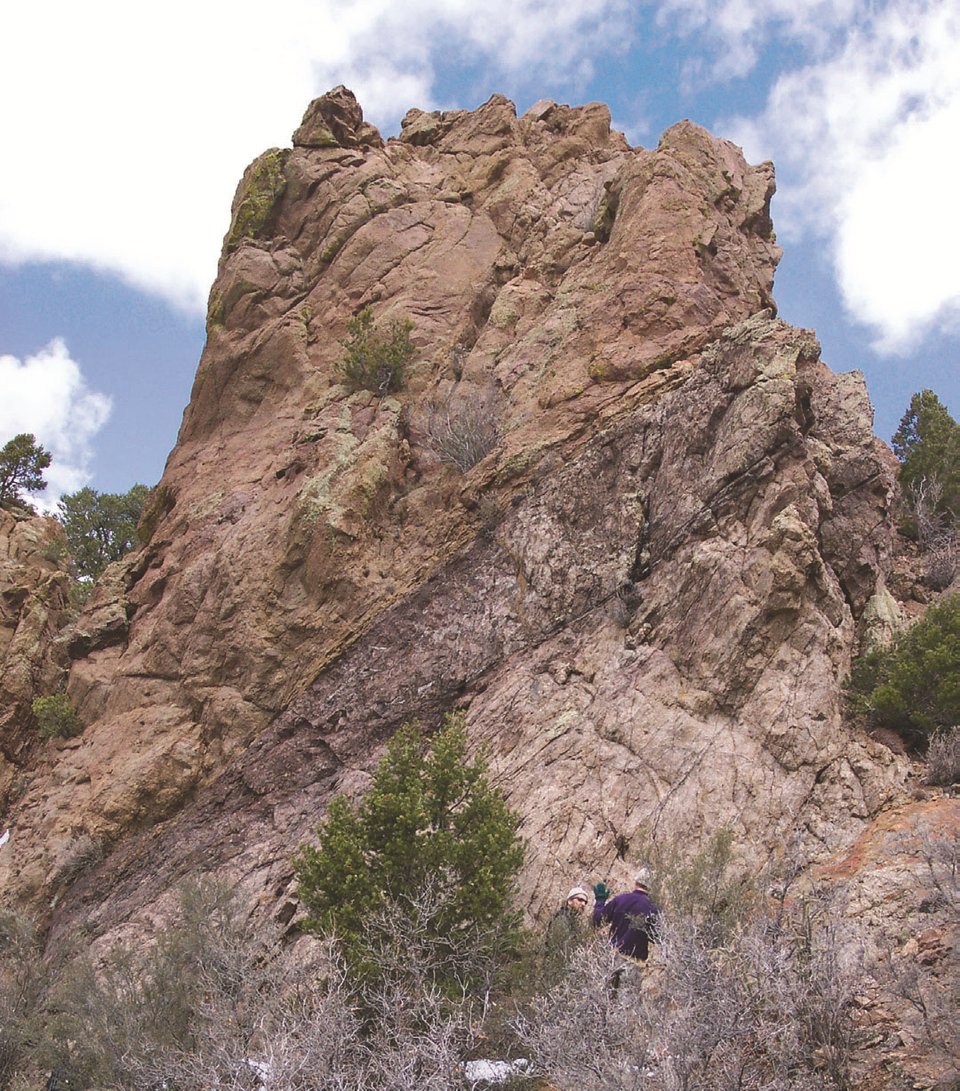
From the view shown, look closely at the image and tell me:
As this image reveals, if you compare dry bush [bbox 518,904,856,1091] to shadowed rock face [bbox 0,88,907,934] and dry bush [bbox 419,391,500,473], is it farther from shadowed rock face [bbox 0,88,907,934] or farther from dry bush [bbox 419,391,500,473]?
dry bush [bbox 419,391,500,473]

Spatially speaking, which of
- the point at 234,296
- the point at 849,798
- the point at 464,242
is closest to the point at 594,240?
the point at 464,242

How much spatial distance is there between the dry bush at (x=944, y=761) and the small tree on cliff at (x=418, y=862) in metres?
5.81

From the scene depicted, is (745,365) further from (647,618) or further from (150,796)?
(150,796)

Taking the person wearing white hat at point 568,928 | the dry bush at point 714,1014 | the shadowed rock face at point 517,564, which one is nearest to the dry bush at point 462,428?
the shadowed rock face at point 517,564

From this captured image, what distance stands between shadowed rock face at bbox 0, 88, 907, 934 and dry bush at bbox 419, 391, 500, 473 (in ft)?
0.77

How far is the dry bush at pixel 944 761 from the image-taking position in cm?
1224

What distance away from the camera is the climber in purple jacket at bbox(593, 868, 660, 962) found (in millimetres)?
9475

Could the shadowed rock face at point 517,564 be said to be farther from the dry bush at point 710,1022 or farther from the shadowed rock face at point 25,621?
the dry bush at point 710,1022

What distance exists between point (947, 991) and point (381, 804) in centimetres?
639

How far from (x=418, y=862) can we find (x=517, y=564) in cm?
707

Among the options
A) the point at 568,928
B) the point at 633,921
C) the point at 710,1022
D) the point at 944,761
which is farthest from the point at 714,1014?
the point at 944,761

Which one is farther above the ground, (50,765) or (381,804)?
(381,804)

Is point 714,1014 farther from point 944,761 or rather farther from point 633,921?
point 944,761

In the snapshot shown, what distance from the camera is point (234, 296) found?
27.2 m
